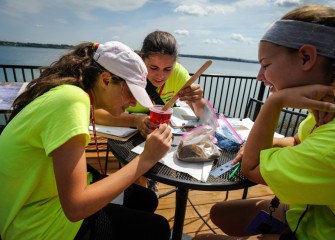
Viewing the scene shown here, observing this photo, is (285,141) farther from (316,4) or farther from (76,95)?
(76,95)

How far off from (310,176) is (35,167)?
110 centimetres

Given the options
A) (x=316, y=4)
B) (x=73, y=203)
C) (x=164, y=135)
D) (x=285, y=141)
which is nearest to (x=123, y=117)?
(x=164, y=135)

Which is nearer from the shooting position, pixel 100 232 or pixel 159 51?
pixel 100 232

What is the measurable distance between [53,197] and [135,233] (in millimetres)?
467

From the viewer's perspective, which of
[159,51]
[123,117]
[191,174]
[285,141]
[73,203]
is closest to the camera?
[73,203]

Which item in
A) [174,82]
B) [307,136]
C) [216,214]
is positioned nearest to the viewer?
[307,136]

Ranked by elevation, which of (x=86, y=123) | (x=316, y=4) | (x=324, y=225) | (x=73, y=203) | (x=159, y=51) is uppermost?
(x=316, y=4)

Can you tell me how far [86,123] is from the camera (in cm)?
93

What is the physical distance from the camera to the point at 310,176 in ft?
2.81

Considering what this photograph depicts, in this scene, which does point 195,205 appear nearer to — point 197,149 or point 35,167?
point 197,149

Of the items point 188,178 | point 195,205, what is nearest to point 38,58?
point 195,205

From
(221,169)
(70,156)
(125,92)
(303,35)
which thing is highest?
(303,35)

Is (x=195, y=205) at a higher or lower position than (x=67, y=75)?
lower

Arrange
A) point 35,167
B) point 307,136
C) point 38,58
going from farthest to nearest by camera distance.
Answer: point 38,58 → point 307,136 → point 35,167
